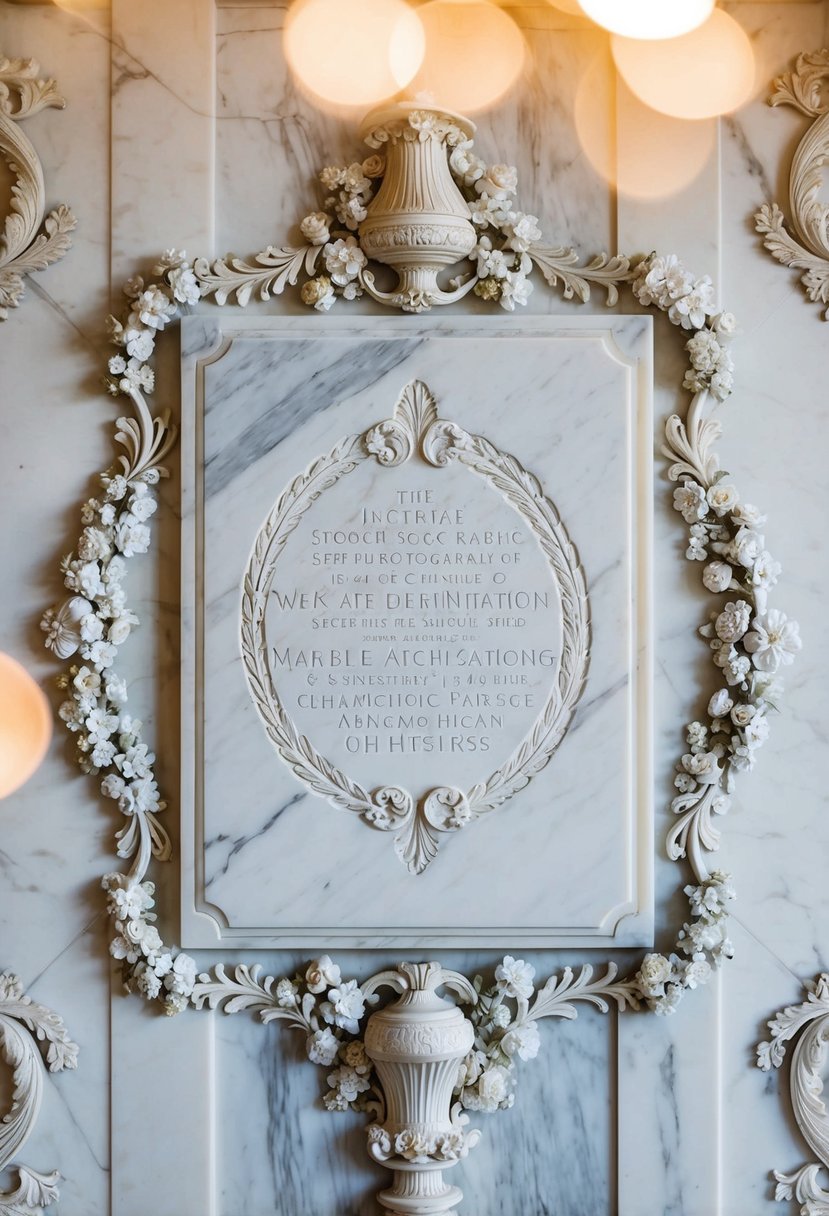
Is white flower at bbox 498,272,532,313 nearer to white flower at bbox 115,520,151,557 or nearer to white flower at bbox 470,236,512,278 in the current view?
white flower at bbox 470,236,512,278

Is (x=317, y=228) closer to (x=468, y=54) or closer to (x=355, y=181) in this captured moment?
(x=355, y=181)

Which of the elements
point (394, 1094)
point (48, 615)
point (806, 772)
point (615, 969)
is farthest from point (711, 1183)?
point (48, 615)

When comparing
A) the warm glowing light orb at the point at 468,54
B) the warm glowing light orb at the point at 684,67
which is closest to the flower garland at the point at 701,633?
the warm glowing light orb at the point at 468,54

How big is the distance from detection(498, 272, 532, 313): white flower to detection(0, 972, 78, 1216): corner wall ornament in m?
1.83

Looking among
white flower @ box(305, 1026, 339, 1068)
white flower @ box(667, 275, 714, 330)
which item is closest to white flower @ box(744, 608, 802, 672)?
white flower @ box(667, 275, 714, 330)

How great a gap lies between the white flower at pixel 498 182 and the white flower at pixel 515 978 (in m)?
1.65

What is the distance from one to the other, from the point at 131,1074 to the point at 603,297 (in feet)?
6.51

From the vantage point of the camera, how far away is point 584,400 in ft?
8.26

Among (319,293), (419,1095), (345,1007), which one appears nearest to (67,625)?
(319,293)

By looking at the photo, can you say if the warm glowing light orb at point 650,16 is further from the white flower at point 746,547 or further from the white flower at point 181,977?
the white flower at point 181,977

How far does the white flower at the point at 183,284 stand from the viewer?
8.20 ft

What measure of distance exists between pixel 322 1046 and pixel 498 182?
1.88 meters

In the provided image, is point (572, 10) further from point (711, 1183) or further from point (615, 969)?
point (711, 1183)

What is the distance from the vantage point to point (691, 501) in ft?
8.24
